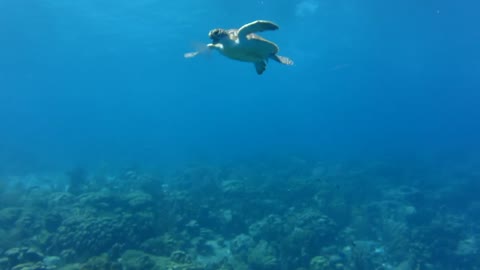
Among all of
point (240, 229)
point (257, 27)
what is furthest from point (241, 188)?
point (257, 27)

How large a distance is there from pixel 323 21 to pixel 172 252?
33154 mm

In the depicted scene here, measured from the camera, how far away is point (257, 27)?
519 cm

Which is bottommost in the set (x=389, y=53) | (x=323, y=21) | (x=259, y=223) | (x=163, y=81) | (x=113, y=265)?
(x=113, y=265)

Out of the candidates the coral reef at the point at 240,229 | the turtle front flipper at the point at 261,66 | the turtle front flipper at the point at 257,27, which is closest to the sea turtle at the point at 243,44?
the turtle front flipper at the point at 257,27

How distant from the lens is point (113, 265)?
797 centimetres

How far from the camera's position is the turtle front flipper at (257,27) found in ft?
16.4

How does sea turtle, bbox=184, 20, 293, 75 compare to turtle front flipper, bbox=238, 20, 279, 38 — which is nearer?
turtle front flipper, bbox=238, 20, 279, 38

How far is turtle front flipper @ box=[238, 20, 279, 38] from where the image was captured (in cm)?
500

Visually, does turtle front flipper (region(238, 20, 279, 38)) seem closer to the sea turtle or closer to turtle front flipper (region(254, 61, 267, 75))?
Answer: the sea turtle

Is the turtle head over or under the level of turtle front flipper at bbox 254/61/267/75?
under

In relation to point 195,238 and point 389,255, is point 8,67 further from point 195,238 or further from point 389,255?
point 389,255

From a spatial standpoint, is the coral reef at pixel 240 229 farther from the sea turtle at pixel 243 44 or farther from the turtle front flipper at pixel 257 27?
the turtle front flipper at pixel 257 27

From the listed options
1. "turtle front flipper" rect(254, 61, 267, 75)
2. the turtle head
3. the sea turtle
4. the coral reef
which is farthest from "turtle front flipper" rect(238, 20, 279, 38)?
the coral reef

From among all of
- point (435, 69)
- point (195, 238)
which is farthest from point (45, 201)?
point (435, 69)
